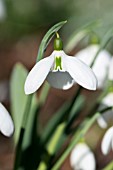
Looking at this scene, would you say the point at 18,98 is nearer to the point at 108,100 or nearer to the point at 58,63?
the point at 108,100

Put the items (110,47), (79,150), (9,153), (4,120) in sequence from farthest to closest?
(110,47)
(9,153)
(79,150)
(4,120)

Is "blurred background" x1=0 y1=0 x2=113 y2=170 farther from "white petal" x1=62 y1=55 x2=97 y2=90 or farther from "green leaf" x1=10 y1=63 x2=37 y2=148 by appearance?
"white petal" x1=62 y1=55 x2=97 y2=90

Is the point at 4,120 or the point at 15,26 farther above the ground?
the point at 4,120

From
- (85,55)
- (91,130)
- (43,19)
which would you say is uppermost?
(85,55)

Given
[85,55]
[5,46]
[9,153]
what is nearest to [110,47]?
[5,46]

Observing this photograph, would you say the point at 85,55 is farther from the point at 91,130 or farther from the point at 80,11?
the point at 80,11

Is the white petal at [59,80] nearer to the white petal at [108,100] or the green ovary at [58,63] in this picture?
the green ovary at [58,63]
